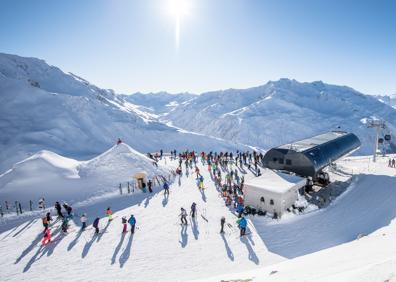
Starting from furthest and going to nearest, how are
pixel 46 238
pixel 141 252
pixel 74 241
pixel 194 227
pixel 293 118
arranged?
pixel 293 118, pixel 194 227, pixel 74 241, pixel 46 238, pixel 141 252

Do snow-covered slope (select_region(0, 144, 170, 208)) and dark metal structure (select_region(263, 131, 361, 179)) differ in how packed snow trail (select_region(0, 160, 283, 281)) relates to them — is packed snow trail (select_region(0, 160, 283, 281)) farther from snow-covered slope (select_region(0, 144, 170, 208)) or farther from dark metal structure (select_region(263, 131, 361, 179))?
dark metal structure (select_region(263, 131, 361, 179))

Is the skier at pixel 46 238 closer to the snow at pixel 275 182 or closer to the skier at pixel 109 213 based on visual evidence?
the skier at pixel 109 213

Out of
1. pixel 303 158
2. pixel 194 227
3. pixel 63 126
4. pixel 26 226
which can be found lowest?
pixel 194 227

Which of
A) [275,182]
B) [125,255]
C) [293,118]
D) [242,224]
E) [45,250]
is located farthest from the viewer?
[293,118]

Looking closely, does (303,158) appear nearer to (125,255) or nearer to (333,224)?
(333,224)

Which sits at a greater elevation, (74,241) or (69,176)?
(69,176)

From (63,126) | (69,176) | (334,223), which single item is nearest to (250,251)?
(334,223)

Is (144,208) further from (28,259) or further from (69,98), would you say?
(69,98)
